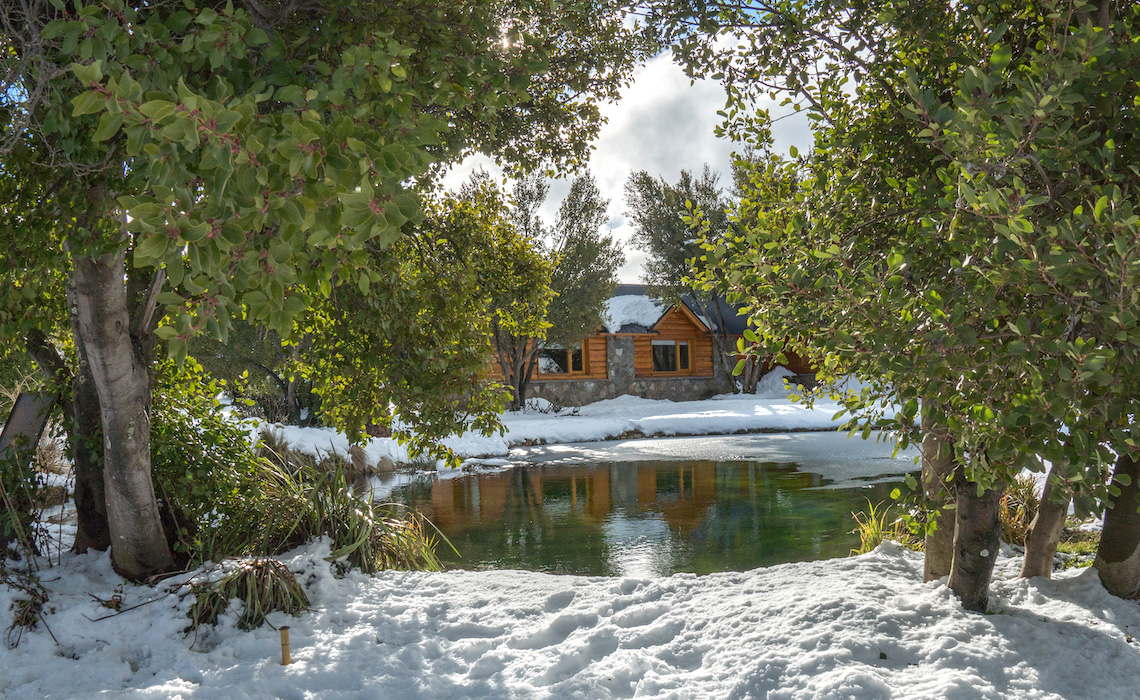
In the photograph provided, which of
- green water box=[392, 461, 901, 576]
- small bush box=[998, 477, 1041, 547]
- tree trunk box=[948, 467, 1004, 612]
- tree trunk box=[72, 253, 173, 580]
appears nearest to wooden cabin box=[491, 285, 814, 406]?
green water box=[392, 461, 901, 576]

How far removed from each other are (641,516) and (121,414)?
6372mm

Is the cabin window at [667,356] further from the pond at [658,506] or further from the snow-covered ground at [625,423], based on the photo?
the pond at [658,506]

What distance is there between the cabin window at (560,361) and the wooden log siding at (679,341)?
222 cm

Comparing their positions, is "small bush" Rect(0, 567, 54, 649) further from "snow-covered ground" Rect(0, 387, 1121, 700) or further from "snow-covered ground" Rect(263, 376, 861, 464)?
"snow-covered ground" Rect(263, 376, 861, 464)

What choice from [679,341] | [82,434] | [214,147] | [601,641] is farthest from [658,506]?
[679,341]

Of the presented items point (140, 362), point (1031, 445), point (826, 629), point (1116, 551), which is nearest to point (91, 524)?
point (140, 362)

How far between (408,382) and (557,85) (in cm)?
300

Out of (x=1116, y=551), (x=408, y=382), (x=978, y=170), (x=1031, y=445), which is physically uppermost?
(x=978, y=170)

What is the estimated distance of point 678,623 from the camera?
3.74 m

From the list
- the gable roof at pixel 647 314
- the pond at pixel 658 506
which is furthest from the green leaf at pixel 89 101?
the gable roof at pixel 647 314

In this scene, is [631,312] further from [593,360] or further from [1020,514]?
[1020,514]

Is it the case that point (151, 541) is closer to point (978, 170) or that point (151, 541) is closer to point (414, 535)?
point (414, 535)

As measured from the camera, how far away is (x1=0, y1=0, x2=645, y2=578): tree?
1629mm

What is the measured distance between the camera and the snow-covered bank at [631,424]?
15345 mm
